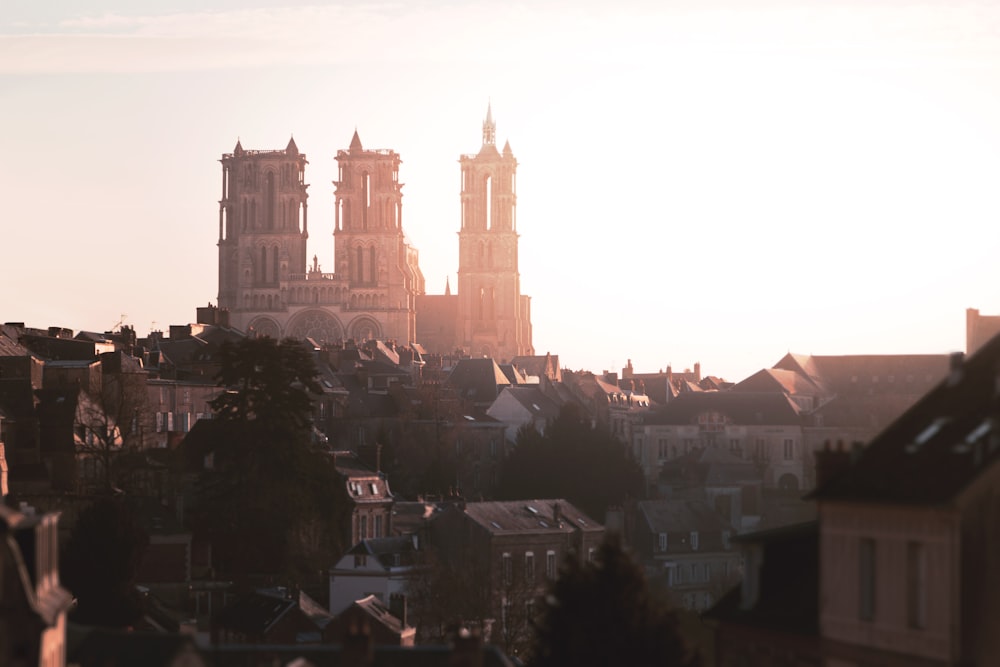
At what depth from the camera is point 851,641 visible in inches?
1038

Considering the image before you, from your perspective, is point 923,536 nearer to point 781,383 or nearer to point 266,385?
point 266,385

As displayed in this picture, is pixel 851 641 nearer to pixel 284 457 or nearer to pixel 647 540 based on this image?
pixel 284 457

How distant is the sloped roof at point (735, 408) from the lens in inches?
4889

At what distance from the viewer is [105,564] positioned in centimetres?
5644

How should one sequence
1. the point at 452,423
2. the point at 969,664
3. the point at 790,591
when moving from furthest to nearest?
the point at 452,423 → the point at 790,591 → the point at 969,664

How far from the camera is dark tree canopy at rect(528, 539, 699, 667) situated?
30391mm

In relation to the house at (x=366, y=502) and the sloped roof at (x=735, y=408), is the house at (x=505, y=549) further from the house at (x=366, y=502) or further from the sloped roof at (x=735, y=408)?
the sloped roof at (x=735, y=408)

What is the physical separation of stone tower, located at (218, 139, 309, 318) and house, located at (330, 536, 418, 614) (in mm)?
117636

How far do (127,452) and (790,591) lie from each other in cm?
4775

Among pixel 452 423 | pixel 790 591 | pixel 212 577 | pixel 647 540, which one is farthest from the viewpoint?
pixel 452 423

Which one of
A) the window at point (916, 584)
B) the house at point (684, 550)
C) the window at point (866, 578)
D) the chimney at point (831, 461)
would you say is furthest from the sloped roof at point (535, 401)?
the window at point (916, 584)

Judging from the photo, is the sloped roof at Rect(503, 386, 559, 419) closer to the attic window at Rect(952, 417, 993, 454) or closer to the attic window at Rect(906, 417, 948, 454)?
the attic window at Rect(906, 417, 948, 454)

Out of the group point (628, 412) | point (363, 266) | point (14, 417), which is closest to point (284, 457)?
point (14, 417)

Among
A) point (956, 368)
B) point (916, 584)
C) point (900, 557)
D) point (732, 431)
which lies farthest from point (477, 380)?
point (916, 584)
